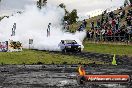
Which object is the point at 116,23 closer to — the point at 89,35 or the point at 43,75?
the point at 89,35

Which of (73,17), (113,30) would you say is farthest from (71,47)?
(73,17)

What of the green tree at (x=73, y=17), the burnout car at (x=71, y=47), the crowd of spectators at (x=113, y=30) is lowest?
the burnout car at (x=71, y=47)

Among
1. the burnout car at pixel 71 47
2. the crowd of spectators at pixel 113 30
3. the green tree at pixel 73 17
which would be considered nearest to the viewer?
the crowd of spectators at pixel 113 30

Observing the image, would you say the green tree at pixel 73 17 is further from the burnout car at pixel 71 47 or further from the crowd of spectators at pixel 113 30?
the burnout car at pixel 71 47

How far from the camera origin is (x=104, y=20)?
54469 mm

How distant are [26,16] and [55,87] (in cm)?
4691

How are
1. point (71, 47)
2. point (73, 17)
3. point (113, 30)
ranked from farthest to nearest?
point (73, 17)
point (113, 30)
point (71, 47)

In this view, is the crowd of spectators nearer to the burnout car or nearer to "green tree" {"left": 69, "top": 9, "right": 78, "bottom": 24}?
the burnout car

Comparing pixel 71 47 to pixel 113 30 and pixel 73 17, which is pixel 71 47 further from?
pixel 73 17

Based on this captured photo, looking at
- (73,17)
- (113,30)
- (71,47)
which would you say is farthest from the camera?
(73,17)

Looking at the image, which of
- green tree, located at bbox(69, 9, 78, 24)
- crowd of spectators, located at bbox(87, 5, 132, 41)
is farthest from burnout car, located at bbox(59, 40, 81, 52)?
green tree, located at bbox(69, 9, 78, 24)

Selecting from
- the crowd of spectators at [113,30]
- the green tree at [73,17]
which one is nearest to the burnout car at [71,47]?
the crowd of spectators at [113,30]

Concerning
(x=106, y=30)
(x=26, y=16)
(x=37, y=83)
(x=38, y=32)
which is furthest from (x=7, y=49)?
(x=37, y=83)

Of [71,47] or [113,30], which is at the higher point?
[113,30]
